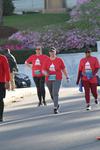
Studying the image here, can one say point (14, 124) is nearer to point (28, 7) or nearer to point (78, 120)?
point (78, 120)

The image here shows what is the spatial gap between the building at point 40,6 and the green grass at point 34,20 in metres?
4.10

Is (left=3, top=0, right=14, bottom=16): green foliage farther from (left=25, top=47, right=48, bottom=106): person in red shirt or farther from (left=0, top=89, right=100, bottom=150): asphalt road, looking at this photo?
(left=0, top=89, right=100, bottom=150): asphalt road

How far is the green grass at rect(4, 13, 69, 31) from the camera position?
180ft

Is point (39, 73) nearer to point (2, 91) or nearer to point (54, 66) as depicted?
point (54, 66)

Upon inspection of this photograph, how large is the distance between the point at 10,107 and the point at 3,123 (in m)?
5.72

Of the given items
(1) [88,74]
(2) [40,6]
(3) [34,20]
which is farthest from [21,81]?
(2) [40,6]

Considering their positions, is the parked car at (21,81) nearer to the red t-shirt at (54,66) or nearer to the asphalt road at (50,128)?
the asphalt road at (50,128)

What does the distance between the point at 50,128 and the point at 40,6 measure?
187 feet

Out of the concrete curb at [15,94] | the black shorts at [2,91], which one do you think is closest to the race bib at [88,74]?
the black shorts at [2,91]

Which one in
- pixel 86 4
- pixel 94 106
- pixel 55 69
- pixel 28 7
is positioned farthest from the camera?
pixel 28 7

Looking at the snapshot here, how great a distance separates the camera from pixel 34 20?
58.6m

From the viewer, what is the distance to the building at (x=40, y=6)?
6944 centimetres

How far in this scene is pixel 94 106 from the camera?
65.0 feet

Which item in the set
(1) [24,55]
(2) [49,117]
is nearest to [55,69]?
(2) [49,117]
